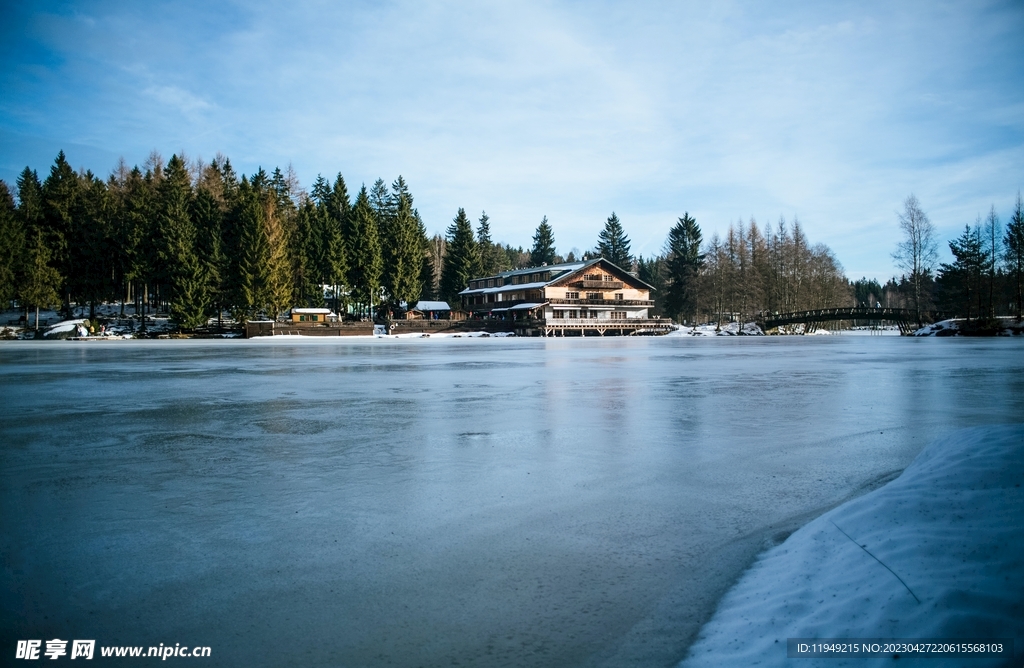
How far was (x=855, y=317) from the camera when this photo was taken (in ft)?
202

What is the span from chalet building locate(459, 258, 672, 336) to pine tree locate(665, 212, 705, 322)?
15.4 meters

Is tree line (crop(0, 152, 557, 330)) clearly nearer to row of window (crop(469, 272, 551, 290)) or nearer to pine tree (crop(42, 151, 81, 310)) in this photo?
pine tree (crop(42, 151, 81, 310))

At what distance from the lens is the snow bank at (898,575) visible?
239 centimetres

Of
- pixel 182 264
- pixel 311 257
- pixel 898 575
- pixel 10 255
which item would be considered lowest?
pixel 898 575

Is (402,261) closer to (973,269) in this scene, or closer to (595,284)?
(595,284)

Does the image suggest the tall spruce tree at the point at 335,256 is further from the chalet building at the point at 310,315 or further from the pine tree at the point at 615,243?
the pine tree at the point at 615,243

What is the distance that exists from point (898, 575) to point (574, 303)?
2731 inches

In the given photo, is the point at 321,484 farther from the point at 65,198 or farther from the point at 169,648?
the point at 65,198

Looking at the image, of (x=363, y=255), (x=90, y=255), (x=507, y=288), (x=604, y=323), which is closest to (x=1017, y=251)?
(x=604, y=323)

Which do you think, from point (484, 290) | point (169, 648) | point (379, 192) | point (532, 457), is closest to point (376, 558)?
point (169, 648)

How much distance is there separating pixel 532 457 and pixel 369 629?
3.70 meters

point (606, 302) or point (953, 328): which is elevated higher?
point (606, 302)

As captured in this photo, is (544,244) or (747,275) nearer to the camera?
(747,275)

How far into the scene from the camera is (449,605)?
122 inches
